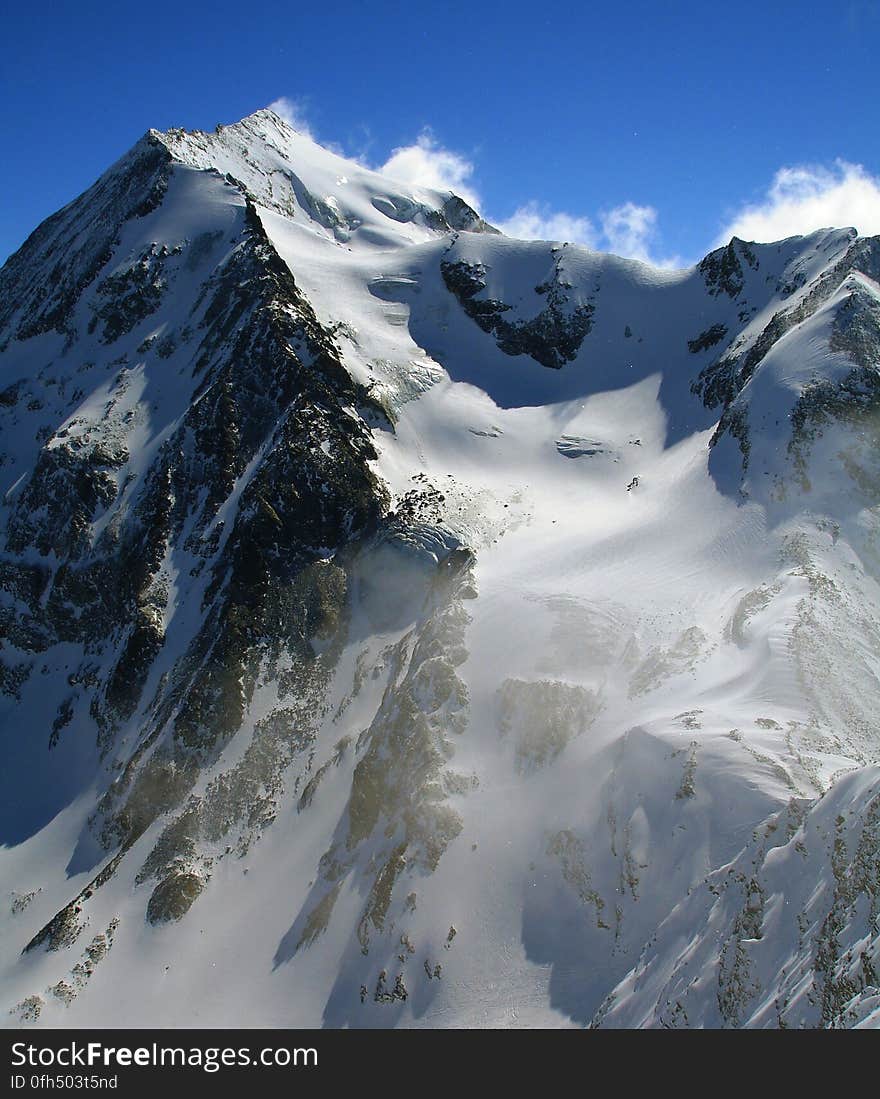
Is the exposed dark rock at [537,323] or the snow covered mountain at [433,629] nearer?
the snow covered mountain at [433,629]

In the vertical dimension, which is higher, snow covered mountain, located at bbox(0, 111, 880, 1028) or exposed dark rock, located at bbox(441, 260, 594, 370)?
exposed dark rock, located at bbox(441, 260, 594, 370)

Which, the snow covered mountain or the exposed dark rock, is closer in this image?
the snow covered mountain

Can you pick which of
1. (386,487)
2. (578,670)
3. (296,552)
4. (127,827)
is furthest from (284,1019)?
(386,487)

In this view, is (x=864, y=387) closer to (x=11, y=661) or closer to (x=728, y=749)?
(x=728, y=749)

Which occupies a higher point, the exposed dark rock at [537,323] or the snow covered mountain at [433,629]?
the exposed dark rock at [537,323]

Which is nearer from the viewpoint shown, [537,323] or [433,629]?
[433,629]

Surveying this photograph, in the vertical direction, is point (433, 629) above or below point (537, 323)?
below
